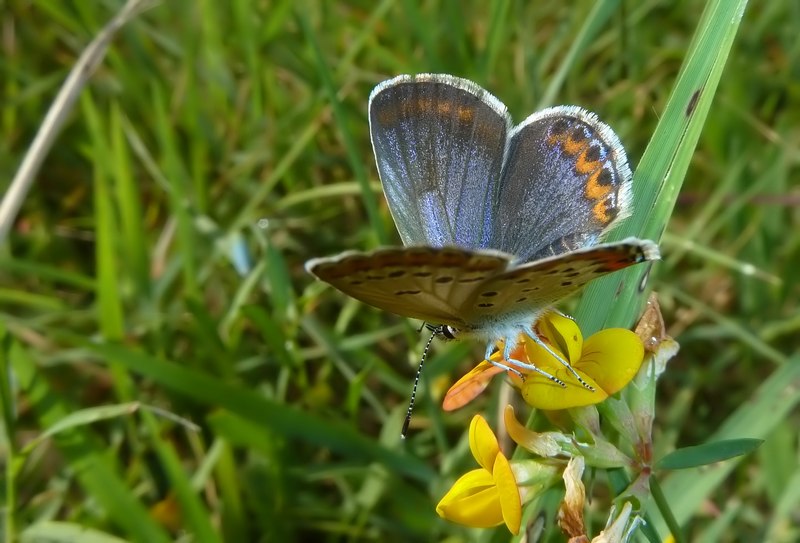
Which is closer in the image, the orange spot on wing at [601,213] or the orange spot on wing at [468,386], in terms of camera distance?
the orange spot on wing at [468,386]

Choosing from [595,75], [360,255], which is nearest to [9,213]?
[360,255]

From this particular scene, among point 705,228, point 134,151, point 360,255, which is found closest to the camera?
point 360,255

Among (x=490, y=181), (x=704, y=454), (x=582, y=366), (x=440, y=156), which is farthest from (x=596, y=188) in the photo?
(x=704, y=454)

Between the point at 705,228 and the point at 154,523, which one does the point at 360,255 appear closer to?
the point at 154,523

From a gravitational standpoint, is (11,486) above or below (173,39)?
below

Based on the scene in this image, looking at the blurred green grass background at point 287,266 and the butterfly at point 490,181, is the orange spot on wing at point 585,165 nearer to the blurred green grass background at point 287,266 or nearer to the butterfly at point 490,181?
the butterfly at point 490,181

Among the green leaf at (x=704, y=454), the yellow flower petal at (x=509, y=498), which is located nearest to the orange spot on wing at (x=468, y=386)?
the yellow flower petal at (x=509, y=498)

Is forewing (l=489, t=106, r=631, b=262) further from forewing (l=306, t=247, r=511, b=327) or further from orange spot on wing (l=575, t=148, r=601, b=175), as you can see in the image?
forewing (l=306, t=247, r=511, b=327)
